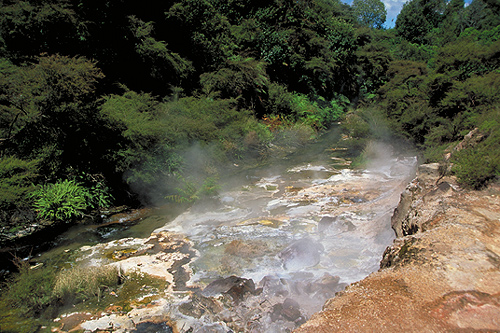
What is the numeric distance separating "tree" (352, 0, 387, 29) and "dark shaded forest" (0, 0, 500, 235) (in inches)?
1046

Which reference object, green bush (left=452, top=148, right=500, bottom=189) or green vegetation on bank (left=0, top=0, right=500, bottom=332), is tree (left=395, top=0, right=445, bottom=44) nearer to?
green vegetation on bank (left=0, top=0, right=500, bottom=332)

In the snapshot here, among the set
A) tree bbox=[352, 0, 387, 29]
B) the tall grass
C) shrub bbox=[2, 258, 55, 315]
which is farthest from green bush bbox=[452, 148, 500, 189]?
tree bbox=[352, 0, 387, 29]

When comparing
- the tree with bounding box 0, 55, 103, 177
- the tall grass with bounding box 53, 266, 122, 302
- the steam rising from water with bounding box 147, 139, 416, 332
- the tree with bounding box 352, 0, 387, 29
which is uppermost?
the tree with bounding box 352, 0, 387, 29

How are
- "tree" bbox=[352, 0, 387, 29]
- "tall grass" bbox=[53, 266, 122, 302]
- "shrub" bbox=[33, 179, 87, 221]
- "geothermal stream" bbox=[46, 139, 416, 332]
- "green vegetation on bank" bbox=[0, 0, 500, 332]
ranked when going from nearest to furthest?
1. "geothermal stream" bbox=[46, 139, 416, 332]
2. "tall grass" bbox=[53, 266, 122, 302]
3. "green vegetation on bank" bbox=[0, 0, 500, 332]
4. "shrub" bbox=[33, 179, 87, 221]
5. "tree" bbox=[352, 0, 387, 29]

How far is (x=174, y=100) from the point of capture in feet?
47.8

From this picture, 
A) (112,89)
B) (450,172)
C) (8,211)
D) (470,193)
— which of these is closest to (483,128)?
(450,172)

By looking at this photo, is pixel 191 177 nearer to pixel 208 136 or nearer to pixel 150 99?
pixel 208 136

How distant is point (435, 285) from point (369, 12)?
4945 centimetres

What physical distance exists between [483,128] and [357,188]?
383 cm

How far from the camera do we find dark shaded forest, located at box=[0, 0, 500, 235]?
8406 mm

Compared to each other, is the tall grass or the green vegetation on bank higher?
the green vegetation on bank

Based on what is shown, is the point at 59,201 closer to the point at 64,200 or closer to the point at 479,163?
the point at 64,200

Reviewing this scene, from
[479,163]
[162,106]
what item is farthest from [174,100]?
[479,163]

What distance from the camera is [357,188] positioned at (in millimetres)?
10414
